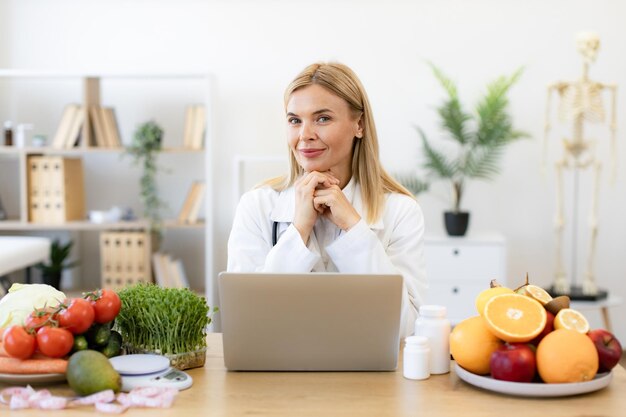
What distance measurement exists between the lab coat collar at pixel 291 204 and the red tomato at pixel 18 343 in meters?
0.96

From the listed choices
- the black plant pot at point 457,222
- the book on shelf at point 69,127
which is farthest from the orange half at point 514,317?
the book on shelf at point 69,127

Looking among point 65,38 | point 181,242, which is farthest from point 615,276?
point 65,38

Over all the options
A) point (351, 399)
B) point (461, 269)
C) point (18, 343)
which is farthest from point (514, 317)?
point (461, 269)

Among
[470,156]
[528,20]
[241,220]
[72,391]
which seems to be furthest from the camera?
[528,20]

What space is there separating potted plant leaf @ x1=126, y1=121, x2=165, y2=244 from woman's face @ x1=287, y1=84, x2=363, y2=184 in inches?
102

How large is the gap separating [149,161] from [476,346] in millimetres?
3518

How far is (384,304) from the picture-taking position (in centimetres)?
169

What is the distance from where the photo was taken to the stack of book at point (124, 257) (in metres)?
4.89

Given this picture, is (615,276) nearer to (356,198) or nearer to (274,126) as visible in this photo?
(274,126)

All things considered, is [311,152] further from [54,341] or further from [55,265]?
[55,265]

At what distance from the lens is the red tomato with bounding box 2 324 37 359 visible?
1.62 metres

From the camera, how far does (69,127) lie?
493 cm

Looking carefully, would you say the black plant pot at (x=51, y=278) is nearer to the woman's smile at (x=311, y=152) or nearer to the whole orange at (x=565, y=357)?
the woman's smile at (x=311, y=152)

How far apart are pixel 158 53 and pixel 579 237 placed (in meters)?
2.99
